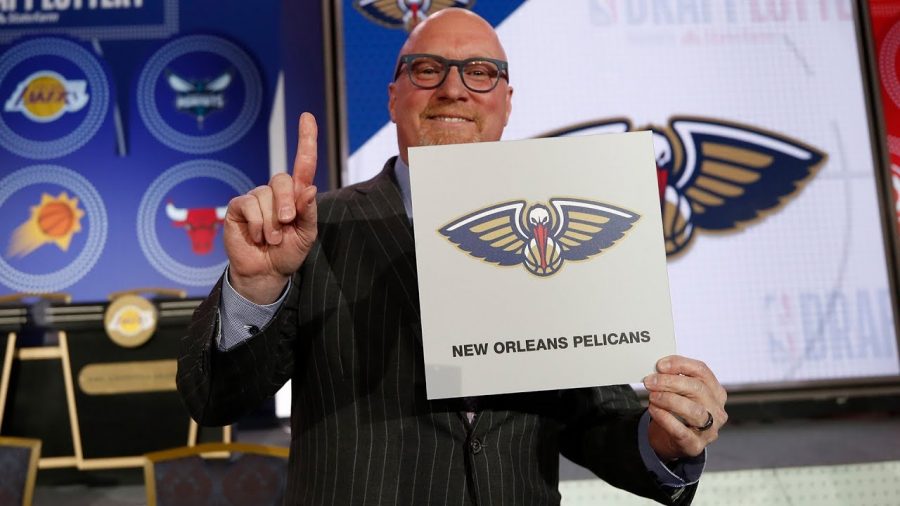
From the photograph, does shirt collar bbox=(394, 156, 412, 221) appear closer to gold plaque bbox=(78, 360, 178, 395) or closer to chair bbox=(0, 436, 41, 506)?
chair bbox=(0, 436, 41, 506)

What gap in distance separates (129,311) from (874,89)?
3478mm

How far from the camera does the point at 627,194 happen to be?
94cm

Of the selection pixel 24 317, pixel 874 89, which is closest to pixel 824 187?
pixel 874 89

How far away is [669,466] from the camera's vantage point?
1006mm

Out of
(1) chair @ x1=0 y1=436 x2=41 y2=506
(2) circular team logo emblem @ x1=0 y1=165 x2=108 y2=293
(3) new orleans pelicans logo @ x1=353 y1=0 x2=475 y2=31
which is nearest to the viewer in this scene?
(1) chair @ x1=0 y1=436 x2=41 y2=506

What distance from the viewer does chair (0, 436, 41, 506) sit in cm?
183

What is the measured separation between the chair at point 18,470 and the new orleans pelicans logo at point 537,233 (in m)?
1.51

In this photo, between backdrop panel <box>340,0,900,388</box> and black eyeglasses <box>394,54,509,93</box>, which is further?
backdrop panel <box>340,0,900,388</box>

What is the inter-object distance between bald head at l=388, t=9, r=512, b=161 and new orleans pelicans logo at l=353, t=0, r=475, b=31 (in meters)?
1.71

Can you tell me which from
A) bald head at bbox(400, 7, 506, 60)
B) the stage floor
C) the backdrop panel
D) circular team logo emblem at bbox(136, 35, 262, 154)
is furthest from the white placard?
circular team logo emblem at bbox(136, 35, 262, 154)

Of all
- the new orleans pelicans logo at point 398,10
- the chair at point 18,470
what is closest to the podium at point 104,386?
the chair at point 18,470

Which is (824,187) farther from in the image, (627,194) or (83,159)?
(83,159)

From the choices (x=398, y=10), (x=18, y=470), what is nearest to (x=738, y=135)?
(x=398, y=10)

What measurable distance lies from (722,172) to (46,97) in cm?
466
